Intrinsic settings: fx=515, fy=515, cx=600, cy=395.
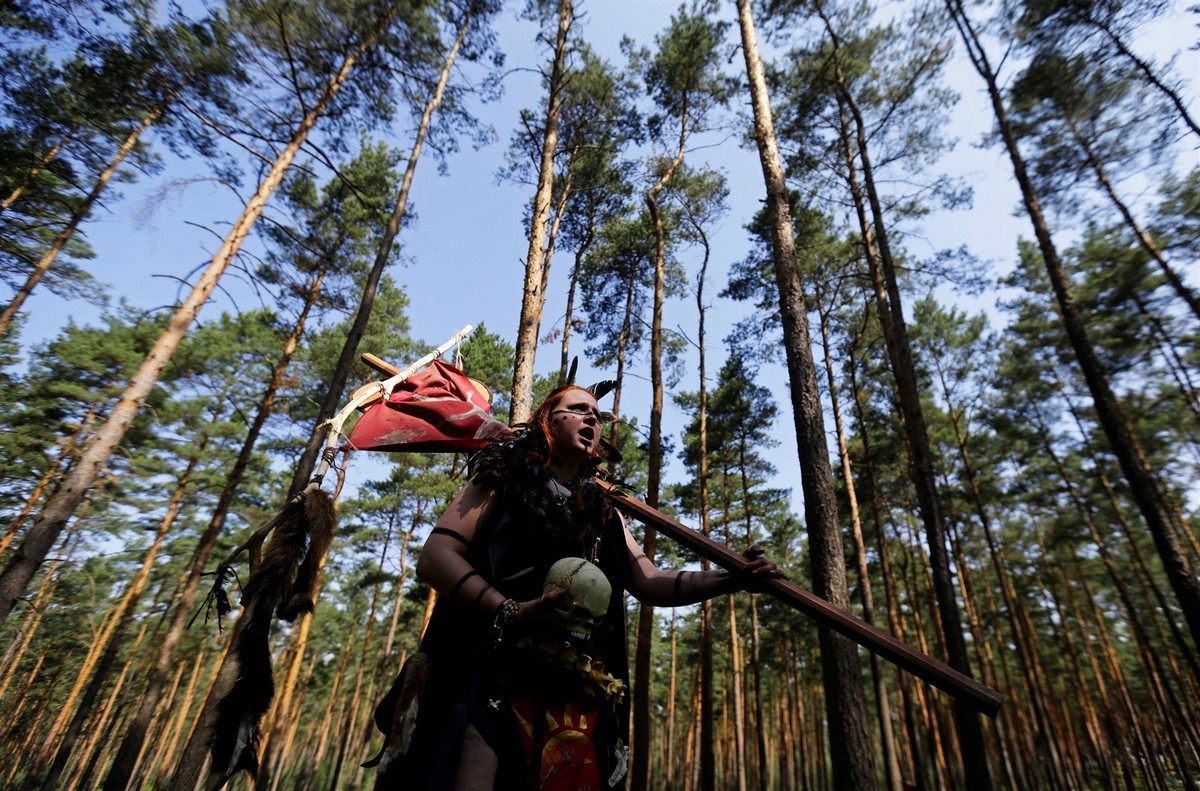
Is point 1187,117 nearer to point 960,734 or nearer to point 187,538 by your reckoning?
point 960,734

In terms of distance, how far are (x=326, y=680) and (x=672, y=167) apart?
43.0m

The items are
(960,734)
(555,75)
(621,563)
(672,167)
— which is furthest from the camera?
(672,167)

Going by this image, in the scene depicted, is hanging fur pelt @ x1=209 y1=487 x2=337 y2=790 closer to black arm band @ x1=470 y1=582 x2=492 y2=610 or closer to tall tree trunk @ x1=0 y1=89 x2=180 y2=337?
black arm band @ x1=470 y1=582 x2=492 y2=610

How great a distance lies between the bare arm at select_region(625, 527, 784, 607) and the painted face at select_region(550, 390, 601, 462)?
0.47m

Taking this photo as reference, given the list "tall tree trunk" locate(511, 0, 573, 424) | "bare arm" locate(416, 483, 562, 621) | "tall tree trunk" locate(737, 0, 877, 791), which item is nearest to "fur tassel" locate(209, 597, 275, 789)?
"bare arm" locate(416, 483, 562, 621)

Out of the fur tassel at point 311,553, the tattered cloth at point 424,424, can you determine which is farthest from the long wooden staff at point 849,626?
the fur tassel at point 311,553

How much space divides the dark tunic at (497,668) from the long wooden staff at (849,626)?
1.10 ft

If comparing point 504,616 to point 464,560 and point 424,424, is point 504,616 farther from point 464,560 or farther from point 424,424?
point 424,424

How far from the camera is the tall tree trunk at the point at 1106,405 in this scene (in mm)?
6838

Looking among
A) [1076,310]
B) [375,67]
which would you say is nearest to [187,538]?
A: [375,67]

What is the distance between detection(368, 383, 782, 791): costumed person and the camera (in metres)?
1.52

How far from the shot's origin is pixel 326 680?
127 feet

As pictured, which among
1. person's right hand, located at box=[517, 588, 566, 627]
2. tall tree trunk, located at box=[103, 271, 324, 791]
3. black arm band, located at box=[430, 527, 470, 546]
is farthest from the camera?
tall tree trunk, located at box=[103, 271, 324, 791]

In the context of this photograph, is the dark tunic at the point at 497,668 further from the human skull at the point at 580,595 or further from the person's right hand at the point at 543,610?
the human skull at the point at 580,595
